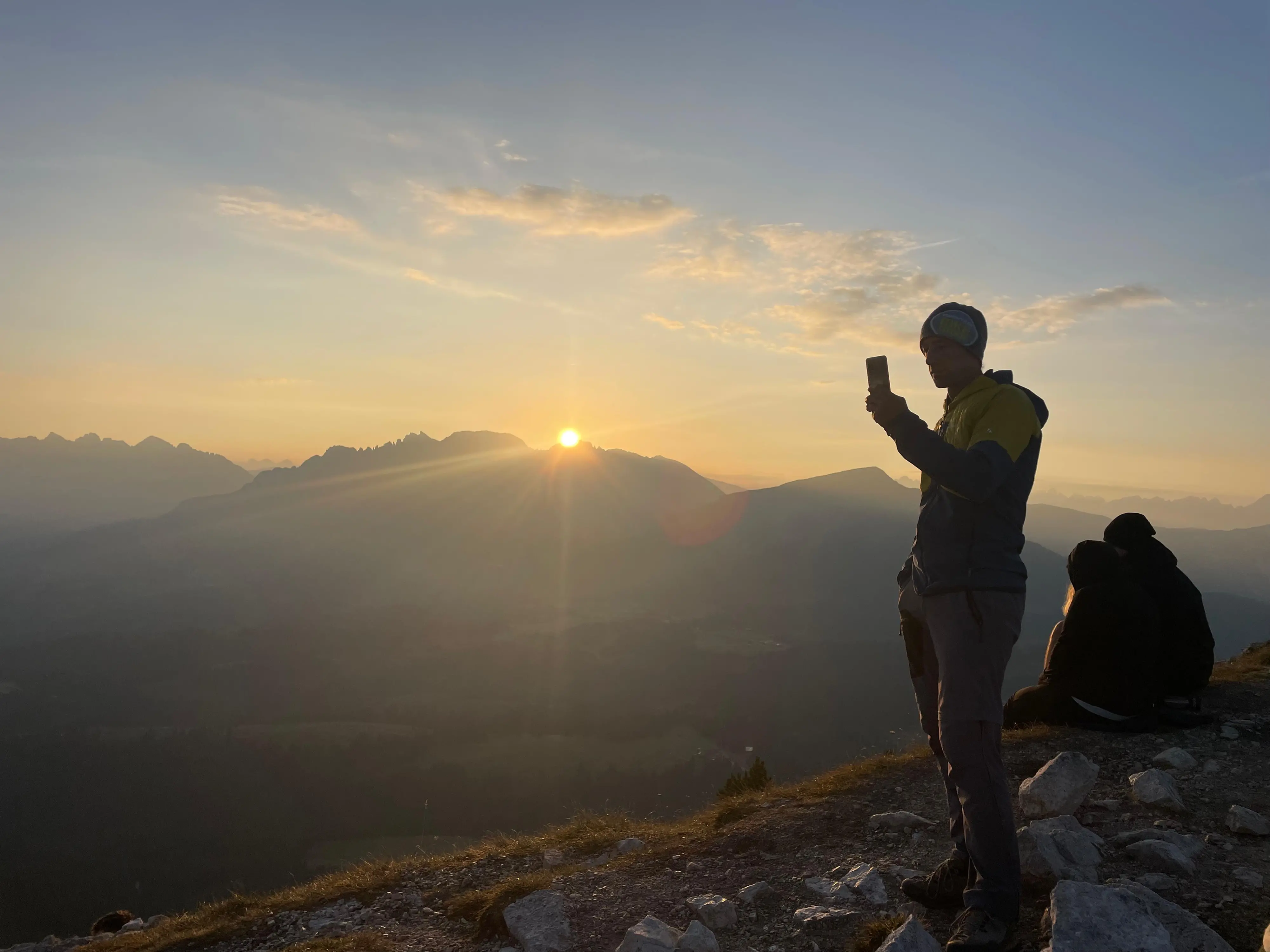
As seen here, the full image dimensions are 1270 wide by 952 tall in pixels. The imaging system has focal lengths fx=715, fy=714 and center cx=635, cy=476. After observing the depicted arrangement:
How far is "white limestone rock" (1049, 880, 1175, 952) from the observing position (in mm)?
3600

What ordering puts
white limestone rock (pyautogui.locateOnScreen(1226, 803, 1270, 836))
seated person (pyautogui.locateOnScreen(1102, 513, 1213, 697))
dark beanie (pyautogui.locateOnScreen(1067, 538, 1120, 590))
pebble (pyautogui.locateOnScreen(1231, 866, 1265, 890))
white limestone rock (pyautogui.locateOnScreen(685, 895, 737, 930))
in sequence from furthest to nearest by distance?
1. seated person (pyautogui.locateOnScreen(1102, 513, 1213, 697))
2. dark beanie (pyautogui.locateOnScreen(1067, 538, 1120, 590))
3. white limestone rock (pyautogui.locateOnScreen(1226, 803, 1270, 836))
4. white limestone rock (pyautogui.locateOnScreen(685, 895, 737, 930))
5. pebble (pyautogui.locateOnScreen(1231, 866, 1265, 890))

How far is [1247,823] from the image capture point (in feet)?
18.9

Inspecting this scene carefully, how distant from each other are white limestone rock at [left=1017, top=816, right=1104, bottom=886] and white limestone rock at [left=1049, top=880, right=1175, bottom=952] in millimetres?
867

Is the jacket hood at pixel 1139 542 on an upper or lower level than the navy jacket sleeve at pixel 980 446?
lower

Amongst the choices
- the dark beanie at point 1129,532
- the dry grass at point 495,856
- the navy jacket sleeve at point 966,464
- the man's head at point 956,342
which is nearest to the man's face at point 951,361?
the man's head at point 956,342

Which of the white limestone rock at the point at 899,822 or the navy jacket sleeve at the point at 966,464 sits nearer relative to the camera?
the navy jacket sleeve at the point at 966,464

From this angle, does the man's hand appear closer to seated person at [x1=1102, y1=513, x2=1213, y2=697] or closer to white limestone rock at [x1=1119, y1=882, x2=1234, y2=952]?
white limestone rock at [x1=1119, y1=882, x2=1234, y2=952]

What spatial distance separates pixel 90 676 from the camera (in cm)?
18925

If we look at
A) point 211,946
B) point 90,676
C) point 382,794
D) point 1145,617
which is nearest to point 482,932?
point 211,946

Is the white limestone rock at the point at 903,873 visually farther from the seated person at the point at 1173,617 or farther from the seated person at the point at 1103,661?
the seated person at the point at 1173,617

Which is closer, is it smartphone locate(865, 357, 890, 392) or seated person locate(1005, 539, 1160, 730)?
smartphone locate(865, 357, 890, 392)

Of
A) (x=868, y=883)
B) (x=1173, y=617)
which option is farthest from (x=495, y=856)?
(x=1173, y=617)

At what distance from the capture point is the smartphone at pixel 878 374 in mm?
4371

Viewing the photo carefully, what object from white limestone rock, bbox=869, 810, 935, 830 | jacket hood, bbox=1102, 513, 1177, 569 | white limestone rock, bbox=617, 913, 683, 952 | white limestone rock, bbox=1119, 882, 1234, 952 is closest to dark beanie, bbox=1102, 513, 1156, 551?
jacket hood, bbox=1102, 513, 1177, 569
